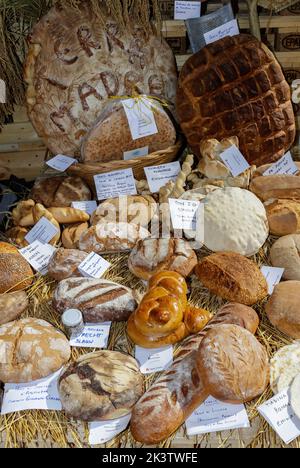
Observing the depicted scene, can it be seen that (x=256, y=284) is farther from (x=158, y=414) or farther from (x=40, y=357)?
(x=40, y=357)

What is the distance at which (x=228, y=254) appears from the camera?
2305 mm

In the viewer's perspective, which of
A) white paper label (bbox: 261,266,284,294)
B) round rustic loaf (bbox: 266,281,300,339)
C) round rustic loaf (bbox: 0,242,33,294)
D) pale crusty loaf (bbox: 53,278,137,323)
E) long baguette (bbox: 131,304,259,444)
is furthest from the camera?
round rustic loaf (bbox: 0,242,33,294)

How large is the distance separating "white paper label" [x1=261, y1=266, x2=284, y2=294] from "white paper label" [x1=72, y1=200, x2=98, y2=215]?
3.58 ft

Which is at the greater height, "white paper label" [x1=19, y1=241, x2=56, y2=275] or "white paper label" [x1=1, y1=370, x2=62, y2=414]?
"white paper label" [x1=19, y1=241, x2=56, y2=275]

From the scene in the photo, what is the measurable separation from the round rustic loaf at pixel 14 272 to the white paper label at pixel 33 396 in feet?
1.89

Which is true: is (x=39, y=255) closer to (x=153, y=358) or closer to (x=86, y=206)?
(x=86, y=206)

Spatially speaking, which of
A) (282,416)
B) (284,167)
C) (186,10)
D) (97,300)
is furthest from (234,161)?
(282,416)

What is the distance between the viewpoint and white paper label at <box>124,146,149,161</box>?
292cm

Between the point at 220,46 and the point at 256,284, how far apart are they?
4.87ft

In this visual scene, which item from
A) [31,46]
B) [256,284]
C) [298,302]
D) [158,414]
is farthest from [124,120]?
[158,414]

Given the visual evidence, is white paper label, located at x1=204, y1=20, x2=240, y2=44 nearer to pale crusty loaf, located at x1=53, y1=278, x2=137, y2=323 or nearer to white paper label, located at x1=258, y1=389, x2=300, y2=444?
pale crusty loaf, located at x1=53, y1=278, x2=137, y2=323

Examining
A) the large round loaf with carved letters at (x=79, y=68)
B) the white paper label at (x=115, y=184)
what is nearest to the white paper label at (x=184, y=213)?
the white paper label at (x=115, y=184)

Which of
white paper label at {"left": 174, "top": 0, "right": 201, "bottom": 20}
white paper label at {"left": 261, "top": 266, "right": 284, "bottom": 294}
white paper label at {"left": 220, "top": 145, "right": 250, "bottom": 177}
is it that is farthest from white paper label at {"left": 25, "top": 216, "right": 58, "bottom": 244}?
white paper label at {"left": 174, "top": 0, "right": 201, "bottom": 20}

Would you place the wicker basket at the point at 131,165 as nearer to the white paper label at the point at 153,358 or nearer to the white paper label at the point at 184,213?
the white paper label at the point at 184,213
